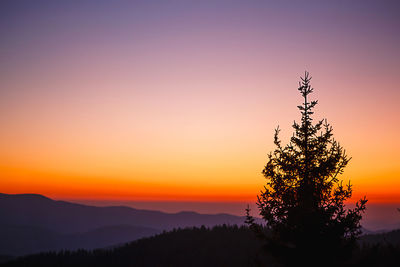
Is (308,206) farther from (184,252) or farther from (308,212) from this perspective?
(184,252)

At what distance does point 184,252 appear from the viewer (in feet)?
120

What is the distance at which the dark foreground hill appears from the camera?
32.2m

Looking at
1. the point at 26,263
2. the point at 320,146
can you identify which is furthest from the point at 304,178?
the point at 26,263

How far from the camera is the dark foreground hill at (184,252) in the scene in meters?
32.2

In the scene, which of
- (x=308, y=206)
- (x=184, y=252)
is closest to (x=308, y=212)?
(x=308, y=206)

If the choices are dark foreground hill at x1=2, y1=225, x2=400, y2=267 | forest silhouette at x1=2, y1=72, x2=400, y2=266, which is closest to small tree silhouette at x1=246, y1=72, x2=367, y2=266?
forest silhouette at x1=2, y1=72, x2=400, y2=266

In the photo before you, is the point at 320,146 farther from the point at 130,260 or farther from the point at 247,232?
the point at 130,260

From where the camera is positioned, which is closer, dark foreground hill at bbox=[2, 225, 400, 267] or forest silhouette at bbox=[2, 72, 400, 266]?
forest silhouette at bbox=[2, 72, 400, 266]

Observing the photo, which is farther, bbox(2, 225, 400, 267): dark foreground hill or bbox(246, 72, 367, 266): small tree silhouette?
bbox(2, 225, 400, 267): dark foreground hill

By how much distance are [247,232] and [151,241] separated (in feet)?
43.5

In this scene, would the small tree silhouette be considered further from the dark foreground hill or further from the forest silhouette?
the dark foreground hill

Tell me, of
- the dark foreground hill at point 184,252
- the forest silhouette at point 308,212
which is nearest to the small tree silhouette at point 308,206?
the forest silhouette at point 308,212

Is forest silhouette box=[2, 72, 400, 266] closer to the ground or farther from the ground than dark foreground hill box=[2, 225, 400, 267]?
farther from the ground

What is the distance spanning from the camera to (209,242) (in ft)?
123
